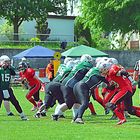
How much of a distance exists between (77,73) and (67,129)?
300cm

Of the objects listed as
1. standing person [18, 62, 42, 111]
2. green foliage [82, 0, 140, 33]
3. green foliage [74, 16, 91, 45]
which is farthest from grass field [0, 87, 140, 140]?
green foliage [74, 16, 91, 45]

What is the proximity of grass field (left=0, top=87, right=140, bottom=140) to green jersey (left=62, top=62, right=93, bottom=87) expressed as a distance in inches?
46.1

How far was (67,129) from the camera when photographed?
14797mm

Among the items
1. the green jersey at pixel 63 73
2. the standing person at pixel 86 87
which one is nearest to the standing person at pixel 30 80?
the green jersey at pixel 63 73

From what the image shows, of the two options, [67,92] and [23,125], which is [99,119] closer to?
[67,92]

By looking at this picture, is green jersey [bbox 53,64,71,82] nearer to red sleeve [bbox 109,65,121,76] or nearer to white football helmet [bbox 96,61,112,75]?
white football helmet [bbox 96,61,112,75]

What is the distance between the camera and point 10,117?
738 inches

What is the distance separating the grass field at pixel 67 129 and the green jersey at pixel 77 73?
3.84 feet

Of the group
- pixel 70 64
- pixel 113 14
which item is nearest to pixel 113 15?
pixel 113 14

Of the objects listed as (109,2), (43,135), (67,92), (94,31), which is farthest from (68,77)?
(94,31)

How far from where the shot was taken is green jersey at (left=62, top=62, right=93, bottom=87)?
17.3m

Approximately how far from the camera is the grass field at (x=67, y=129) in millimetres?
13078

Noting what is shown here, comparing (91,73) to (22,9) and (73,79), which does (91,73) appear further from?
(22,9)

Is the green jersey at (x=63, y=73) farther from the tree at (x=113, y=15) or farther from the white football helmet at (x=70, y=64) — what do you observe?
the tree at (x=113, y=15)
